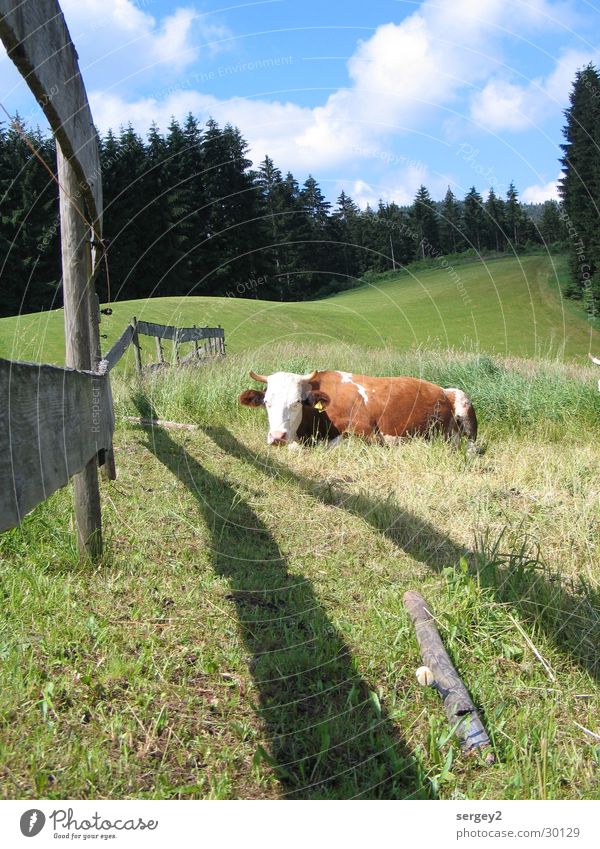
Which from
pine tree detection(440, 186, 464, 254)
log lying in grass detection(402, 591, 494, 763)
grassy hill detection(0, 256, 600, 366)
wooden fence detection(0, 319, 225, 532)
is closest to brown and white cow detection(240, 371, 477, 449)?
pine tree detection(440, 186, 464, 254)

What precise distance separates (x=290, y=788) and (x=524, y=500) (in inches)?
143

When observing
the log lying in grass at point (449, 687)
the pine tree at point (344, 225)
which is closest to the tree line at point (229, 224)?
the pine tree at point (344, 225)

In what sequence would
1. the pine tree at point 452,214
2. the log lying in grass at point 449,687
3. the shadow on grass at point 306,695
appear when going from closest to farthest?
the shadow on grass at point 306,695, the log lying in grass at point 449,687, the pine tree at point 452,214

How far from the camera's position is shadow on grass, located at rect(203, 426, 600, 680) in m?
3.36

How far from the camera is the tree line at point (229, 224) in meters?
7.61

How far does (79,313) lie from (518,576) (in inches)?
128

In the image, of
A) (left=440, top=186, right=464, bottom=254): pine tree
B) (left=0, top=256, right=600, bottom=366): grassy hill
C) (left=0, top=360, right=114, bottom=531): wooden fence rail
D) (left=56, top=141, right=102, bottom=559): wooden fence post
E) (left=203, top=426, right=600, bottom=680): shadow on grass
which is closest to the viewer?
(left=0, top=360, right=114, bottom=531): wooden fence rail

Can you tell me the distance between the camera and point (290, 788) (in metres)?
2.37

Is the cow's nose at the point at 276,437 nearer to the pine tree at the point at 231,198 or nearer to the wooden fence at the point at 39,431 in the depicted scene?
the pine tree at the point at 231,198

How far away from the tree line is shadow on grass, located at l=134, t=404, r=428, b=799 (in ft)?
6.65

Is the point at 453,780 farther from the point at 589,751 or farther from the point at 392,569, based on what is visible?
the point at 392,569

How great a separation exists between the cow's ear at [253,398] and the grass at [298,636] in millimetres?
2036

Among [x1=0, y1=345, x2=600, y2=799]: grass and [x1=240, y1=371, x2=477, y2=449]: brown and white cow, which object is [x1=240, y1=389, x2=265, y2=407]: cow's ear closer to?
[x1=240, y1=371, x2=477, y2=449]: brown and white cow

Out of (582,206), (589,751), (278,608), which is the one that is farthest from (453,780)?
(582,206)
